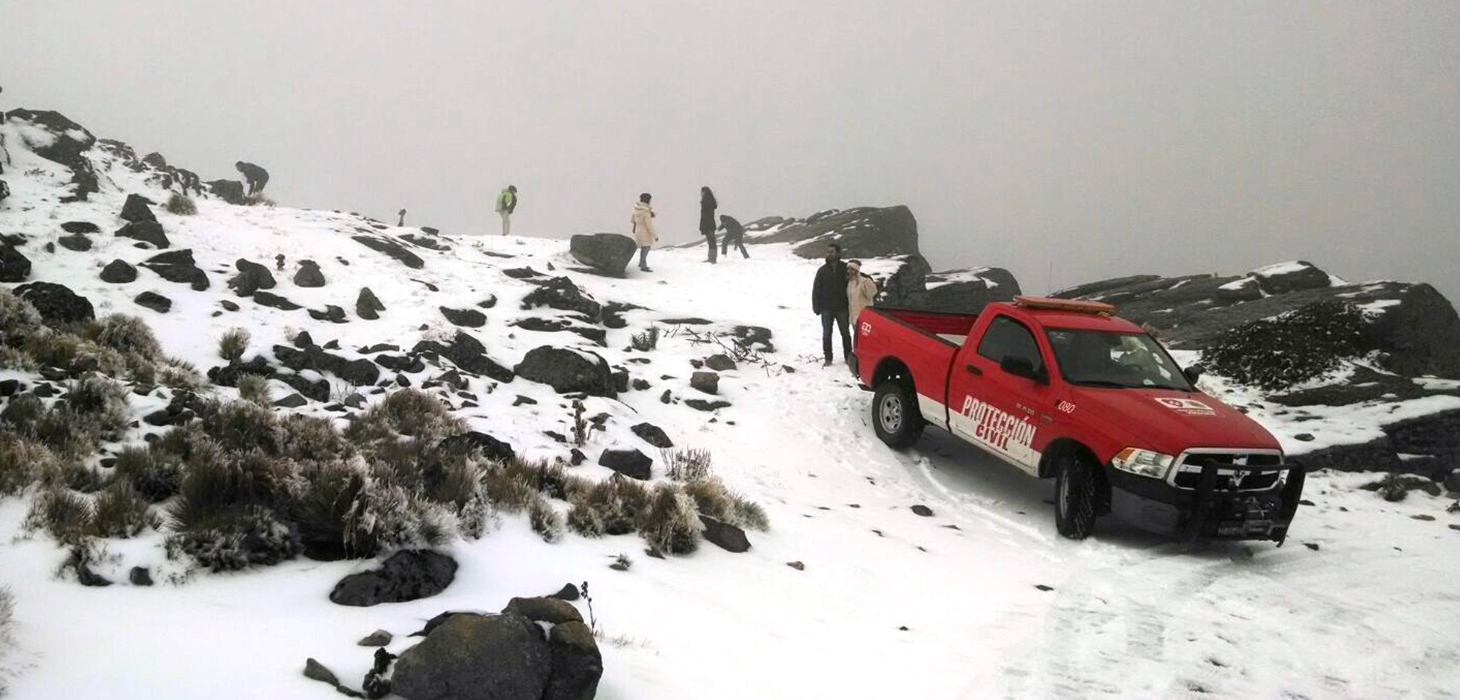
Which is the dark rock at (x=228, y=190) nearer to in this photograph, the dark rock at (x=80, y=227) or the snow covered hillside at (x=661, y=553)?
the snow covered hillside at (x=661, y=553)

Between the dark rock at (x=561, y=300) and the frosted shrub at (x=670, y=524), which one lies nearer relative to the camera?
the frosted shrub at (x=670, y=524)

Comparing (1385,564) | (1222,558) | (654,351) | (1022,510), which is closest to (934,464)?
(1022,510)

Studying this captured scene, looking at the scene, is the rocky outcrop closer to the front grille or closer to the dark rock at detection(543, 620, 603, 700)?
the front grille

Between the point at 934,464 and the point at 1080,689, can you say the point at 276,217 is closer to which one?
the point at 934,464

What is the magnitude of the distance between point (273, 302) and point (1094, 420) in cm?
1131

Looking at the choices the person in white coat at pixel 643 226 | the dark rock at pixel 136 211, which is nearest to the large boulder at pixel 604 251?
the person in white coat at pixel 643 226

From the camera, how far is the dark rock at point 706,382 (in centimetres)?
1189

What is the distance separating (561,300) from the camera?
584 inches

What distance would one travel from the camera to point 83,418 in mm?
5332

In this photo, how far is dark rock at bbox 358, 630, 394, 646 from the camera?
3.48 meters

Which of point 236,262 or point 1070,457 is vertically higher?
point 236,262

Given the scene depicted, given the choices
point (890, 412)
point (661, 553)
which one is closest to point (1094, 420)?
point (890, 412)

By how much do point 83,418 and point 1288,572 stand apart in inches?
384

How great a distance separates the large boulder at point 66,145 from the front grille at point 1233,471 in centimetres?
1844
